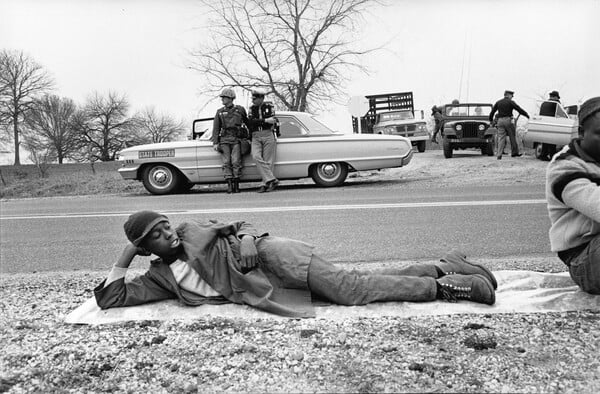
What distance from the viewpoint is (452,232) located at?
6.72 meters

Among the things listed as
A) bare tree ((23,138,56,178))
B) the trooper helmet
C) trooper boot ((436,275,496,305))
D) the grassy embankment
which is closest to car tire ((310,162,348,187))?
the trooper helmet

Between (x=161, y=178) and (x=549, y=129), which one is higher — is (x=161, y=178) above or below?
below

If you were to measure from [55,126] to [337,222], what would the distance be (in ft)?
159

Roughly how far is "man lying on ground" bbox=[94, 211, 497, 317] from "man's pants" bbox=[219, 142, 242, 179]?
8.28 metres

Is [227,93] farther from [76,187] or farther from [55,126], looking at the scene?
[55,126]

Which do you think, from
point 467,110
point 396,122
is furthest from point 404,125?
point 467,110

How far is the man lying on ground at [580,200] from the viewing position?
3230 mm

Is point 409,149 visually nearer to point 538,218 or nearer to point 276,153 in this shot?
point 276,153

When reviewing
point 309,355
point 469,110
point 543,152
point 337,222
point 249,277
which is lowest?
point 309,355

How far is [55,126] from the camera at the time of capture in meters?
50.6

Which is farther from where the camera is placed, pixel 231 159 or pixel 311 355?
pixel 231 159

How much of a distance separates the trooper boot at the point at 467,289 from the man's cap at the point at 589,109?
112cm

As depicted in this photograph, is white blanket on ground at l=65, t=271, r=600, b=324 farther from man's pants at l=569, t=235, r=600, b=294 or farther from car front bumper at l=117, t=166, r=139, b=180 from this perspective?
car front bumper at l=117, t=166, r=139, b=180

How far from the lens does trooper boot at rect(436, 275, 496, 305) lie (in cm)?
362
